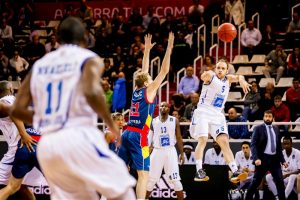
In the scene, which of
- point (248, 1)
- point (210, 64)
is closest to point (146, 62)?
point (210, 64)

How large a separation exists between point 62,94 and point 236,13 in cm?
1702

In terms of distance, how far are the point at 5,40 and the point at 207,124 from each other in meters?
13.0

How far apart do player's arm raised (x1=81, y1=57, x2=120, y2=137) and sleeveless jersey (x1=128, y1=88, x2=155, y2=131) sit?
6.22 meters

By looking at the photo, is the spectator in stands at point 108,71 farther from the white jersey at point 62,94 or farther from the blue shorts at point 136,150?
the white jersey at point 62,94

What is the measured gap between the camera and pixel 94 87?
5.84m

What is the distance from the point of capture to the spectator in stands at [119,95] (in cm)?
1973

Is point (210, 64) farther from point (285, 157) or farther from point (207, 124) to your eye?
point (207, 124)

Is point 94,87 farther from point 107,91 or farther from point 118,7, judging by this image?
point 118,7

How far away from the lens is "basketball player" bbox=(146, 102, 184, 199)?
47.3ft

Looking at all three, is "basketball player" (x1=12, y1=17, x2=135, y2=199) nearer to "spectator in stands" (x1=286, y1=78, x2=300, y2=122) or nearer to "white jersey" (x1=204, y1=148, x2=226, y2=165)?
"white jersey" (x1=204, y1=148, x2=226, y2=165)

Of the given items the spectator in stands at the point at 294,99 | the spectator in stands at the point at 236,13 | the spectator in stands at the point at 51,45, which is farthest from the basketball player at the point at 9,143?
the spectator in stands at the point at 236,13

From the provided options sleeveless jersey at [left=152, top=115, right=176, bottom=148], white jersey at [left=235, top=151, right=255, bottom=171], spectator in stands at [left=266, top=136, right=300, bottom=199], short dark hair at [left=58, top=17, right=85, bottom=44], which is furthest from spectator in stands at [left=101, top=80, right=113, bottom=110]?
short dark hair at [left=58, top=17, right=85, bottom=44]

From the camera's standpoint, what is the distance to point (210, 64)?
19906mm

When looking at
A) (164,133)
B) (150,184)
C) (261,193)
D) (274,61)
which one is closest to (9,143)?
(150,184)
